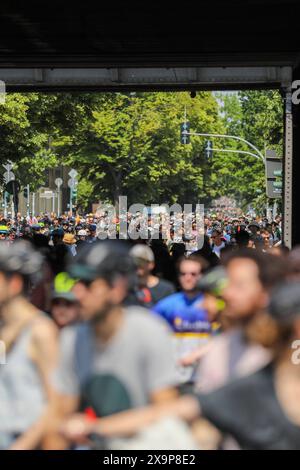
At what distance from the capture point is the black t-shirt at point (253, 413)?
4.96 metres

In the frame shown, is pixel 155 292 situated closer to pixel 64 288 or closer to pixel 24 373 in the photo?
pixel 64 288

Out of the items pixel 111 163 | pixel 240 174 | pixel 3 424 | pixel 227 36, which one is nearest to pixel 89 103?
pixel 227 36

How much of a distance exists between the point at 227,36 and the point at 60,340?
12.9 m

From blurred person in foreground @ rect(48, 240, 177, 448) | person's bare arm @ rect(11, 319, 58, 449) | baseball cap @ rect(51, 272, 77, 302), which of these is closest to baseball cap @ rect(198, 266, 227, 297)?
baseball cap @ rect(51, 272, 77, 302)

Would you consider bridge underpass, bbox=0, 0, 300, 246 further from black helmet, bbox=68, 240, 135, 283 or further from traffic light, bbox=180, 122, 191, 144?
traffic light, bbox=180, 122, 191, 144

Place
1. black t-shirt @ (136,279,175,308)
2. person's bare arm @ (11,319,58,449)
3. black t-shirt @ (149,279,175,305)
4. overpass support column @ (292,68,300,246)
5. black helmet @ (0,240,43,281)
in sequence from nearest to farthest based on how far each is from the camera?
person's bare arm @ (11,319,58,449), black helmet @ (0,240,43,281), black t-shirt @ (136,279,175,308), black t-shirt @ (149,279,175,305), overpass support column @ (292,68,300,246)

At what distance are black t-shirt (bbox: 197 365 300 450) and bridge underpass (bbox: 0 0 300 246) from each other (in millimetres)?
10913

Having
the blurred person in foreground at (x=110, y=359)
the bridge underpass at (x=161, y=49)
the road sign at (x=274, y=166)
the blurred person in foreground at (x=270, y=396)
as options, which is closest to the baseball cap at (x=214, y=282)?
the blurred person in foreground at (x=110, y=359)

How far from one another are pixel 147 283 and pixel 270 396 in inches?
196

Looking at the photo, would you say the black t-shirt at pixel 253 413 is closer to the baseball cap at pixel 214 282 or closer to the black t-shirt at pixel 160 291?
the baseball cap at pixel 214 282

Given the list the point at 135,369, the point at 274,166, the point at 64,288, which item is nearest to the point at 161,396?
the point at 135,369

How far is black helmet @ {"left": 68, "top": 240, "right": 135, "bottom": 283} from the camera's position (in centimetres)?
585
